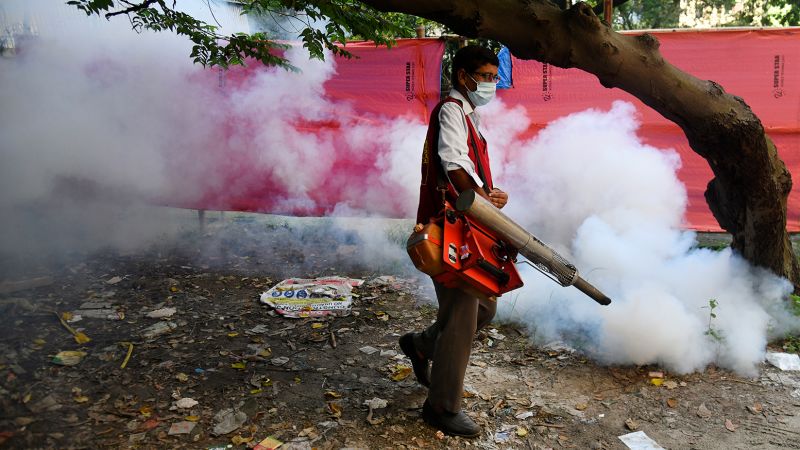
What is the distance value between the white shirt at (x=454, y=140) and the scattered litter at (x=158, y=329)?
275 centimetres

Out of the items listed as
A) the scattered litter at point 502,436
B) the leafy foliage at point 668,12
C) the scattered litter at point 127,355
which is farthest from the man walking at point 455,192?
the leafy foliage at point 668,12

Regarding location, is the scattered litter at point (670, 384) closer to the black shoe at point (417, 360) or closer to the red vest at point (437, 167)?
the black shoe at point (417, 360)

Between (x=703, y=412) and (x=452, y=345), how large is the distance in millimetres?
1551

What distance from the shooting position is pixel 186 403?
10.8ft

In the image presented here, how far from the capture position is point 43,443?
9.26ft

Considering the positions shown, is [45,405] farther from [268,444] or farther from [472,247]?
[472,247]

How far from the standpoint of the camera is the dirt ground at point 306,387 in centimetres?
300

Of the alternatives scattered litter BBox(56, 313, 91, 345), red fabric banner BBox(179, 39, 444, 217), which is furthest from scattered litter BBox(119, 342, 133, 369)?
red fabric banner BBox(179, 39, 444, 217)

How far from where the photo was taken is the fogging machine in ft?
8.34

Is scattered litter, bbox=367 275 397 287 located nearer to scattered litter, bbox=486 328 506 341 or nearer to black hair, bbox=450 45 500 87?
scattered litter, bbox=486 328 506 341

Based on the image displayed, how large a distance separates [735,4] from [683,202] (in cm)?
1065

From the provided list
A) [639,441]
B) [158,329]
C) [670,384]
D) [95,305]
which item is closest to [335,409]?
[639,441]

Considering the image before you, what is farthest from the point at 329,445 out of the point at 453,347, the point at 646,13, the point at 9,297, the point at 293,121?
the point at 646,13

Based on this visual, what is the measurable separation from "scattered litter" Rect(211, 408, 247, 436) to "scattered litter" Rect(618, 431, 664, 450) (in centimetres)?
203
